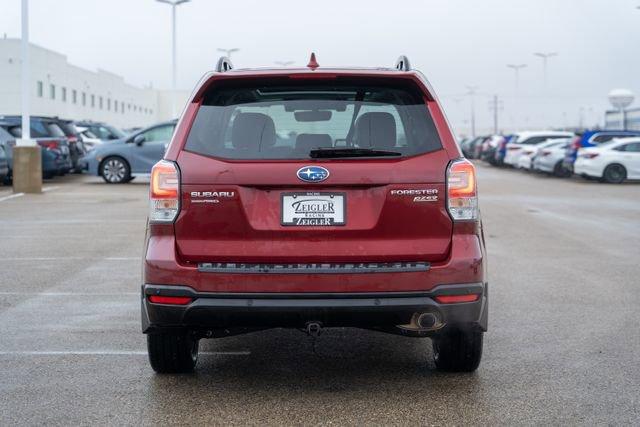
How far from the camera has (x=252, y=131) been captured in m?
5.17

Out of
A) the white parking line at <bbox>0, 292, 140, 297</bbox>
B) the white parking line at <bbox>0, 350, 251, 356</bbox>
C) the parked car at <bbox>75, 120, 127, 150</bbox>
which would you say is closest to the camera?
the white parking line at <bbox>0, 350, 251, 356</bbox>

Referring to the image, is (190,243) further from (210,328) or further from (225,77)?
(225,77)

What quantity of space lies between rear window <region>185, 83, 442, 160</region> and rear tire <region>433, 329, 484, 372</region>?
1.16 meters

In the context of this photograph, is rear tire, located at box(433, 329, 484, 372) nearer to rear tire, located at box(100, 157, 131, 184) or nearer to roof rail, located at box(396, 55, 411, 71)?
roof rail, located at box(396, 55, 411, 71)

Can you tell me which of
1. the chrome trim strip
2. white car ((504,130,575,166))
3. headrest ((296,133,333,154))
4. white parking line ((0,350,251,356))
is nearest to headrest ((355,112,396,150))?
headrest ((296,133,333,154))

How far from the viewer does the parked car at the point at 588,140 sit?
31673 millimetres

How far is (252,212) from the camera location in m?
4.97

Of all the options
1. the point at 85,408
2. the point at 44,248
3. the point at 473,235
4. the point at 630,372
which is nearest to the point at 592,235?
the point at 44,248

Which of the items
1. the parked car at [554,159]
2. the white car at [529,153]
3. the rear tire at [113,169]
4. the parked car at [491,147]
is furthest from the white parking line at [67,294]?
the parked car at [491,147]

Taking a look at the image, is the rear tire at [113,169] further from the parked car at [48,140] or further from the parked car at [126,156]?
the parked car at [48,140]

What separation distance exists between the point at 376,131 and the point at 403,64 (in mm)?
609

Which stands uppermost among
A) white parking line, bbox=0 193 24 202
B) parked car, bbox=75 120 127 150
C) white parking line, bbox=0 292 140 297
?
parked car, bbox=75 120 127 150

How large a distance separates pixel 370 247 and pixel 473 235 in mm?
581

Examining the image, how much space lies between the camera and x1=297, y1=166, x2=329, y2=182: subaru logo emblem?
16.2ft
